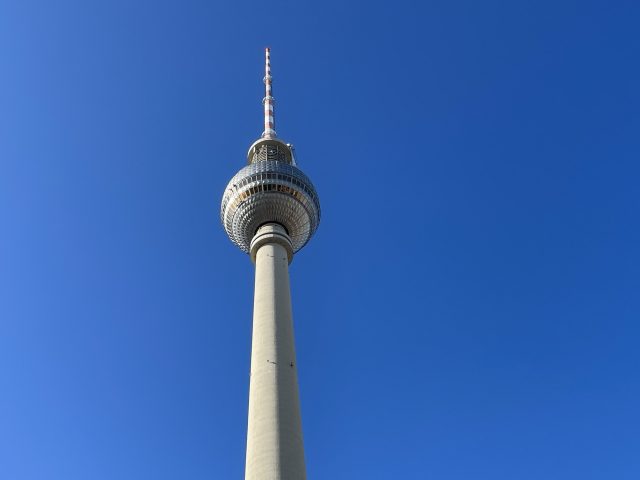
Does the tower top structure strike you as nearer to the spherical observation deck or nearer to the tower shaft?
the spherical observation deck

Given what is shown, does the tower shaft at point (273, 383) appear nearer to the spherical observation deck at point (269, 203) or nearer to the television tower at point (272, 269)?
the television tower at point (272, 269)

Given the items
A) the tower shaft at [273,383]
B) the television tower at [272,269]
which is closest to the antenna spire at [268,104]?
the television tower at [272,269]

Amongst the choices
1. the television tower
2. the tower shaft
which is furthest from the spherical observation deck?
the tower shaft

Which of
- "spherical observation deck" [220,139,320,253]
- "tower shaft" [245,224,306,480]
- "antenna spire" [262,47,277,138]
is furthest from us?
"antenna spire" [262,47,277,138]

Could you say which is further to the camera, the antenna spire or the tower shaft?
the antenna spire

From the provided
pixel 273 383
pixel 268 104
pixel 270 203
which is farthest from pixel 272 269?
pixel 268 104

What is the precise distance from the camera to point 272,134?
73562 mm

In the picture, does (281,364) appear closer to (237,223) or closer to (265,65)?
(237,223)

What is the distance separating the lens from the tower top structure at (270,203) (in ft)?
210

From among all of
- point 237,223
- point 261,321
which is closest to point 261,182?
point 237,223

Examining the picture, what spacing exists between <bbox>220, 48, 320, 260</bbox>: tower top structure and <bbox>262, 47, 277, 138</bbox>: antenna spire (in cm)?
657

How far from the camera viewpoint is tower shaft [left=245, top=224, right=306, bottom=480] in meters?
42.9

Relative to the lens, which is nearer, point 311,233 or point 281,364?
point 281,364

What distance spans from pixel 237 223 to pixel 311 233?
8.29 m
